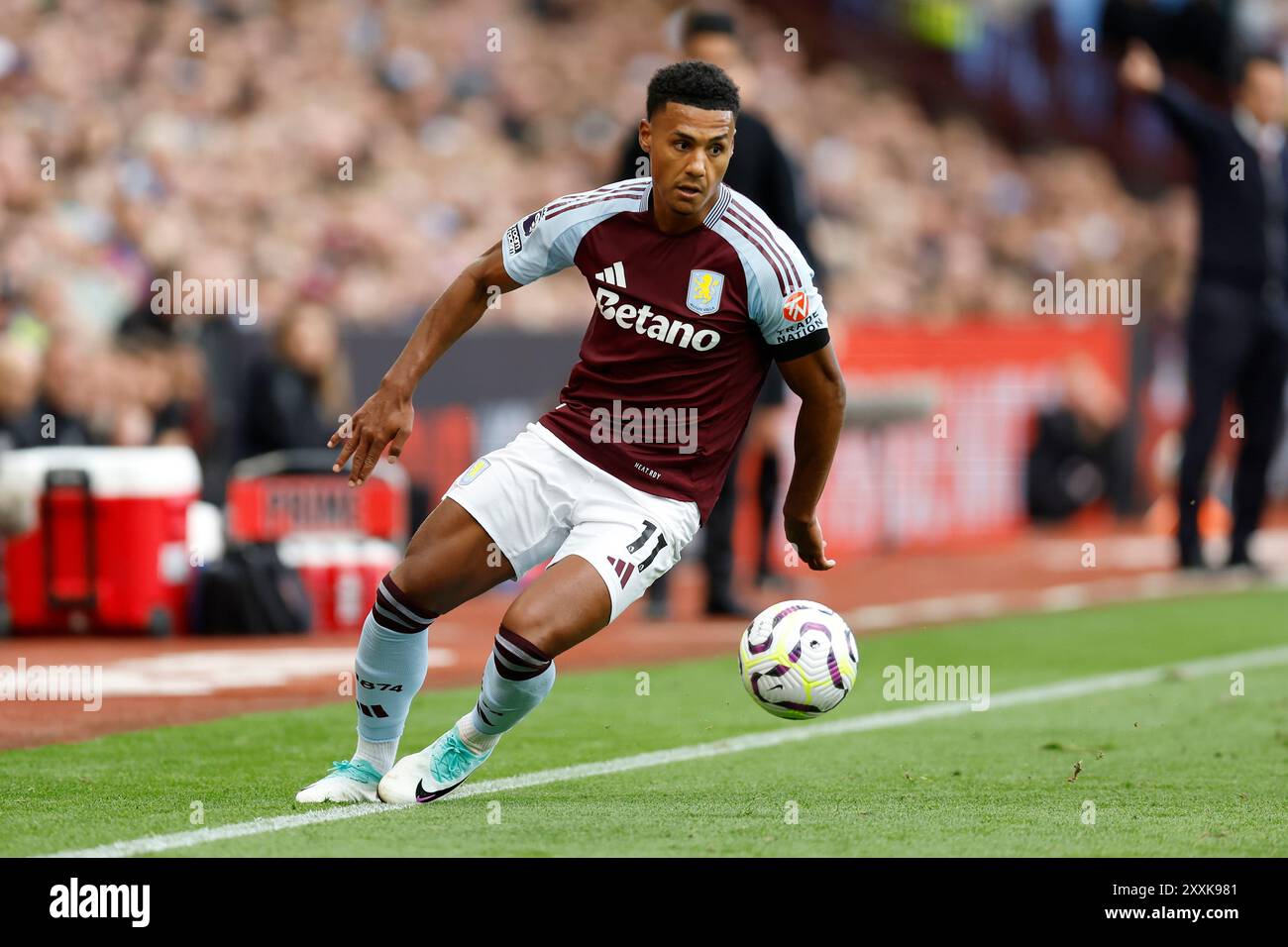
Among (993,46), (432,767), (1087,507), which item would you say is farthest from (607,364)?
(993,46)

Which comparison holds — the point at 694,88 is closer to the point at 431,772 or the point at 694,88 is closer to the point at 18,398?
the point at 431,772

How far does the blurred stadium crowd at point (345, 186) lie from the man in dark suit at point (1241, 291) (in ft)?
9.41

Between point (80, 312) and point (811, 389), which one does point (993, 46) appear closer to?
point (80, 312)

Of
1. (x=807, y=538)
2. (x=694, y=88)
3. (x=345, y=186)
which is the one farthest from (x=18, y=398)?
(x=694, y=88)

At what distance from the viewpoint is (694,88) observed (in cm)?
575

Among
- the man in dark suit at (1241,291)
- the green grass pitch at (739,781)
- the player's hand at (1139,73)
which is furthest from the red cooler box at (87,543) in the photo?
the man in dark suit at (1241,291)

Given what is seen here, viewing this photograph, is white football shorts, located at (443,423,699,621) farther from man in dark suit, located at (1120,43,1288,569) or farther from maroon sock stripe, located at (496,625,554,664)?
man in dark suit, located at (1120,43,1288,569)

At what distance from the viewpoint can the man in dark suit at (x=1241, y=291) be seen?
1336 centimetres

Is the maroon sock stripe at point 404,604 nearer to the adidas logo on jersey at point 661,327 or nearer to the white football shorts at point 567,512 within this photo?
the white football shorts at point 567,512

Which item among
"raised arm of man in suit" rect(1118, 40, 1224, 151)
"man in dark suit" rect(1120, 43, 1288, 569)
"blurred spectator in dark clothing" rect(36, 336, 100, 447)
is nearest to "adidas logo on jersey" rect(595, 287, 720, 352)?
"blurred spectator in dark clothing" rect(36, 336, 100, 447)

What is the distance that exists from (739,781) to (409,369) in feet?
5.52
